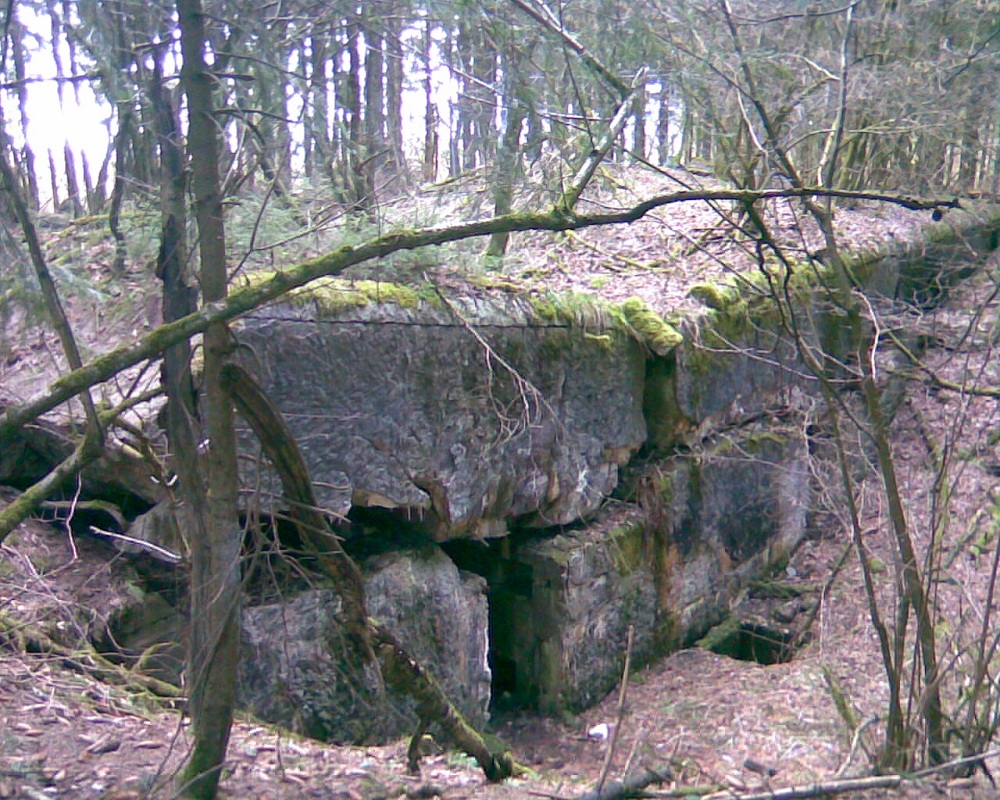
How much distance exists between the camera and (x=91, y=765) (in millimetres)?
3607

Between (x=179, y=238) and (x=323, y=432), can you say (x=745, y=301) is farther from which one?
(x=179, y=238)

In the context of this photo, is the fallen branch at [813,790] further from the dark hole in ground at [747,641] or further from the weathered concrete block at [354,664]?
the dark hole in ground at [747,641]

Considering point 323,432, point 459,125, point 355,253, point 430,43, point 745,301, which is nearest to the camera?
point 355,253

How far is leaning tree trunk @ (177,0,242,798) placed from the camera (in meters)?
3.13

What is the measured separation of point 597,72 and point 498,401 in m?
2.21

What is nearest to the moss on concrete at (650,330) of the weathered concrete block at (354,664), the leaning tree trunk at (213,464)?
the weathered concrete block at (354,664)

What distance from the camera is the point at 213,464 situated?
3170 millimetres

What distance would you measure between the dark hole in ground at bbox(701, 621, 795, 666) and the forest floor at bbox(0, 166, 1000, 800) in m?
0.26

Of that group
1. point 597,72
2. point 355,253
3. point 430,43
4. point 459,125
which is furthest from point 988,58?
point 355,253

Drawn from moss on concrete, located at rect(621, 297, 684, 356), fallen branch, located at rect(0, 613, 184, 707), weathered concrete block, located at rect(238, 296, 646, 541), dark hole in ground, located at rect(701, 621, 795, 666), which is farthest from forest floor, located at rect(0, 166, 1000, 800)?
weathered concrete block, located at rect(238, 296, 646, 541)

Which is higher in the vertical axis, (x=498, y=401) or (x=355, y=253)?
(x=355, y=253)

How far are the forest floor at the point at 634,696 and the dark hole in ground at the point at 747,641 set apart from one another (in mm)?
257

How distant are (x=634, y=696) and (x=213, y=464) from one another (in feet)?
15.1

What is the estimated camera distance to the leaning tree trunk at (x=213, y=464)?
313 cm
